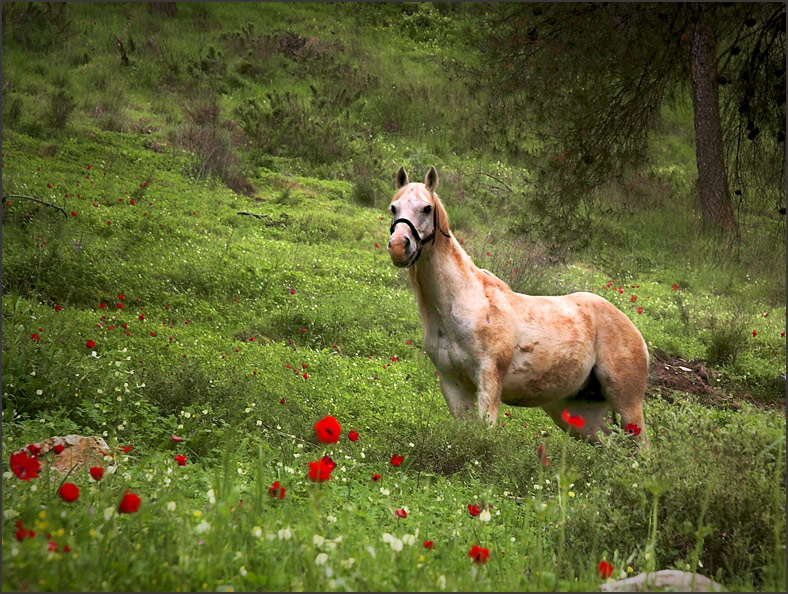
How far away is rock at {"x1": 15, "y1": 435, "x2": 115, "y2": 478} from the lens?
12.9 feet

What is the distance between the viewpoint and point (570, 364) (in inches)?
271

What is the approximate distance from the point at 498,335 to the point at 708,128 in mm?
8274

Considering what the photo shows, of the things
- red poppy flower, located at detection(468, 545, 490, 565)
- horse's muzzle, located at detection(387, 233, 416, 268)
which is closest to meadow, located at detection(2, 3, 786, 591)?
red poppy flower, located at detection(468, 545, 490, 565)

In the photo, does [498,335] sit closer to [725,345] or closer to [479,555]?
[479,555]

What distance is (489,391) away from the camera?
624 cm

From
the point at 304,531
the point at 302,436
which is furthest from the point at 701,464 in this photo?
the point at 302,436

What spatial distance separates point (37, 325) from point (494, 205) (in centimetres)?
1291

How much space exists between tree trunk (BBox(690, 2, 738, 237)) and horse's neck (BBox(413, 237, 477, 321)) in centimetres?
253

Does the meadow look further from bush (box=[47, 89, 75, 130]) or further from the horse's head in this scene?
the horse's head

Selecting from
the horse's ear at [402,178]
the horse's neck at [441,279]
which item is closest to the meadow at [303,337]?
the horse's neck at [441,279]

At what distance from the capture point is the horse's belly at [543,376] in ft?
21.9

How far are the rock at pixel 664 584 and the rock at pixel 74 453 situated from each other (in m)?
2.58

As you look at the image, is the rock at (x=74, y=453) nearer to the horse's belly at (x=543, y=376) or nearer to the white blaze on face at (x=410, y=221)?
the white blaze on face at (x=410, y=221)

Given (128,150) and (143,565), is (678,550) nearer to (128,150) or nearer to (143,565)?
(143,565)
